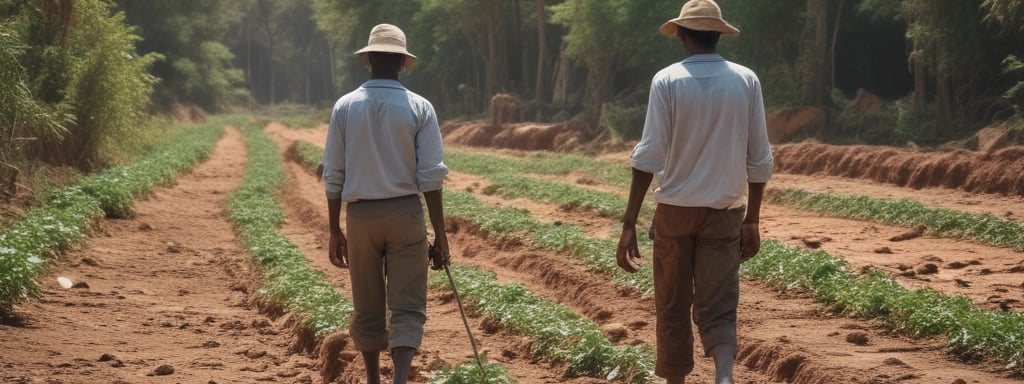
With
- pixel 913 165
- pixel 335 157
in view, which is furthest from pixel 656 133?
pixel 913 165

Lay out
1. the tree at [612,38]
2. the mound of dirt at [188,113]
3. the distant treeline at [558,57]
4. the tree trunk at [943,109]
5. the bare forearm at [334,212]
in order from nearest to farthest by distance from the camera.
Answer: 1. the bare forearm at [334,212]
2. the distant treeline at [558,57]
3. the tree trunk at [943,109]
4. the tree at [612,38]
5. the mound of dirt at [188,113]

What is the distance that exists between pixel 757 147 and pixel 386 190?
1.87 m

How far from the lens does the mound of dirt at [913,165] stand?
17.7m

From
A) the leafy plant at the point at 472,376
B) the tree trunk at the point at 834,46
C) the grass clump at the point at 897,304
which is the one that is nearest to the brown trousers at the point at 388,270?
the leafy plant at the point at 472,376

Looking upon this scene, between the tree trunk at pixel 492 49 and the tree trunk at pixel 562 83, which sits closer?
the tree trunk at pixel 562 83

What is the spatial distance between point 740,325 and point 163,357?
4.37 meters

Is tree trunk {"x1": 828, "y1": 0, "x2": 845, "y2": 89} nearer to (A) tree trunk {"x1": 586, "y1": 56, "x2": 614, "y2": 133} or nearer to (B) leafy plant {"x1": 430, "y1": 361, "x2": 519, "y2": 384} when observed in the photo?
(A) tree trunk {"x1": 586, "y1": 56, "x2": 614, "y2": 133}

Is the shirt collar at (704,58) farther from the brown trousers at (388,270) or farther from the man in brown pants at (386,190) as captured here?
the brown trousers at (388,270)

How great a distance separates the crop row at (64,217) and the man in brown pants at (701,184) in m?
5.62

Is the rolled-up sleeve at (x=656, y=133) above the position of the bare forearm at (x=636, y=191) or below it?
above

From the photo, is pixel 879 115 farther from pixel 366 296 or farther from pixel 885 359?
pixel 366 296

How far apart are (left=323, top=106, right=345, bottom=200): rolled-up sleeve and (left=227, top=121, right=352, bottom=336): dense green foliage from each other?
102 inches

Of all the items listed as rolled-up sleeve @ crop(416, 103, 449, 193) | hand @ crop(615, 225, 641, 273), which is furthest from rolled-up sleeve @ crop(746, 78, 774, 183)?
rolled-up sleeve @ crop(416, 103, 449, 193)

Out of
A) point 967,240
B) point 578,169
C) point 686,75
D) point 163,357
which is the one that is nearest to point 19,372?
point 163,357
